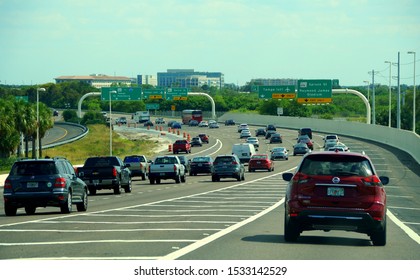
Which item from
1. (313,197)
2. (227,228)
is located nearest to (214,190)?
(227,228)

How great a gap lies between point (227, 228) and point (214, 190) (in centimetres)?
2149

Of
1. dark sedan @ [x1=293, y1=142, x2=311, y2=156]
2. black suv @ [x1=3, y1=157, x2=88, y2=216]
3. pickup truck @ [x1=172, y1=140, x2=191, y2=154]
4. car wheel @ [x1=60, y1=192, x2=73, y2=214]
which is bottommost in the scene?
pickup truck @ [x1=172, y1=140, x2=191, y2=154]

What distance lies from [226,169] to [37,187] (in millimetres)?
26318

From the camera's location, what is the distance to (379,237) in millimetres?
17953

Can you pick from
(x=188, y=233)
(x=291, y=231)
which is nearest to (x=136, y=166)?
(x=188, y=233)

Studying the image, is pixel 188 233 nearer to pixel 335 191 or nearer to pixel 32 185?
pixel 335 191

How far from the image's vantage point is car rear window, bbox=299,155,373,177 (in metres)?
17.9

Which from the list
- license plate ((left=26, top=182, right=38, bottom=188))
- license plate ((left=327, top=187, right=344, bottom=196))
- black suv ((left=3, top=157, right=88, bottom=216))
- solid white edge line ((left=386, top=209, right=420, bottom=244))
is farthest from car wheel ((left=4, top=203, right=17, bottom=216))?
license plate ((left=327, top=187, right=344, bottom=196))

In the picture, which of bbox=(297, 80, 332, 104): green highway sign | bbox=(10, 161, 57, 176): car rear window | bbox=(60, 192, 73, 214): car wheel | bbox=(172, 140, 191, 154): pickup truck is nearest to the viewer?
bbox=(60, 192, 73, 214): car wheel

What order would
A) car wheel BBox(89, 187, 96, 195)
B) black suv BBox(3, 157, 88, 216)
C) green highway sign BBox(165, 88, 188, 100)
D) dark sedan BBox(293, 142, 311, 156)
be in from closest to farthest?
black suv BBox(3, 157, 88, 216) → car wheel BBox(89, 187, 96, 195) → dark sedan BBox(293, 142, 311, 156) → green highway sign BBox(165, 88, 188, 100)

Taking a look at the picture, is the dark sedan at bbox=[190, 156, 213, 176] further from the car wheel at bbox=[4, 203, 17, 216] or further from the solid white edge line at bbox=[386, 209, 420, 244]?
the car wheel at bbox=[4, 203, 17, 216]

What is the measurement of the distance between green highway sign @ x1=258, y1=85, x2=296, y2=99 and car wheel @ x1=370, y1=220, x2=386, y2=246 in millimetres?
106407

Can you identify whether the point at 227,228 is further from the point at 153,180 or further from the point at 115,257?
the point at 153,180

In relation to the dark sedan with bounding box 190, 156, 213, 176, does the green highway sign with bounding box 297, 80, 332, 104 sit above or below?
above
